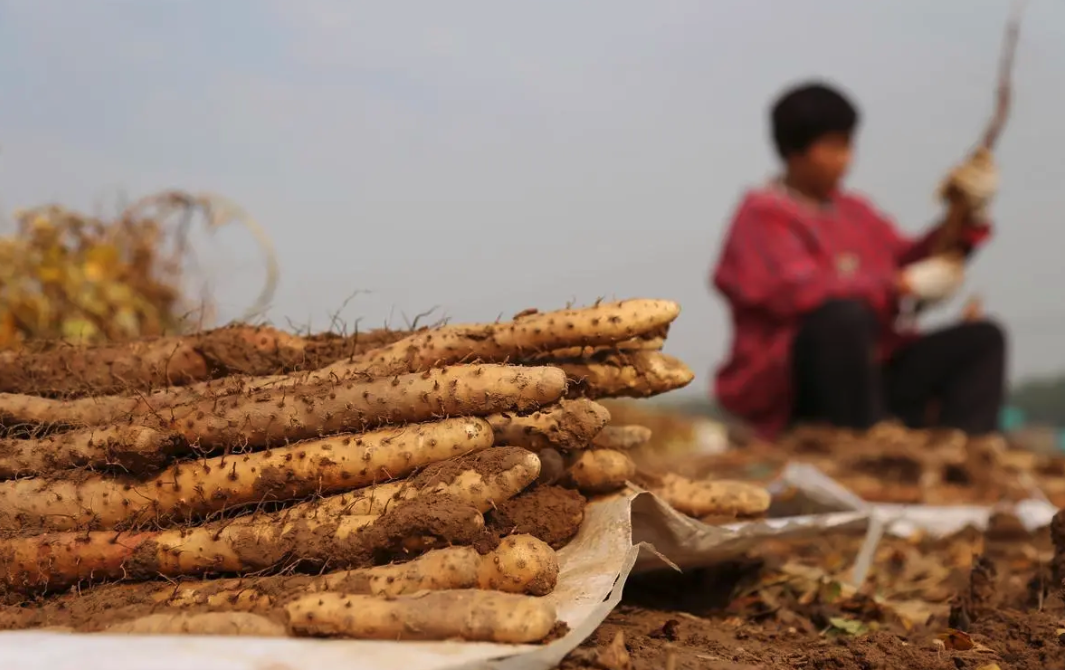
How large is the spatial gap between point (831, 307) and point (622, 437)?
12.1 ft

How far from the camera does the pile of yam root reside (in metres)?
1.84

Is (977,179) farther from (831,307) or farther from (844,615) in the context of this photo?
(844,615)

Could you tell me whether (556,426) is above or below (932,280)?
above

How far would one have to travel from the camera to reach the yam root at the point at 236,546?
75.5 inches

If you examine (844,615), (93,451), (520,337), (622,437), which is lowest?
(844,615)

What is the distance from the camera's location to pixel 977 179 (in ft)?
19.0

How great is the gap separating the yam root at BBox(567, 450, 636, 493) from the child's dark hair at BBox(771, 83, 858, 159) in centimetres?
435

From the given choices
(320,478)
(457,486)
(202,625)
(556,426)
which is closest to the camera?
(202,625)

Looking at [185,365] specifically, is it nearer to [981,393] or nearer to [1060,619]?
[1060,619]

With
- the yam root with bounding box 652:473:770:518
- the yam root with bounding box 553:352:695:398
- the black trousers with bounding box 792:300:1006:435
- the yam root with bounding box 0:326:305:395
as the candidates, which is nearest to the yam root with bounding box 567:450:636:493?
the yam root with bounding box 553:352:695:398

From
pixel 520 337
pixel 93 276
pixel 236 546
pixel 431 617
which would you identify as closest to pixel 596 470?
pixel 520 337

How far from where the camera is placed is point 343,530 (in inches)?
77.1

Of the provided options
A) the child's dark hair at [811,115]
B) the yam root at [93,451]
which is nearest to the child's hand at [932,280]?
the child's dark hair at [811,115]

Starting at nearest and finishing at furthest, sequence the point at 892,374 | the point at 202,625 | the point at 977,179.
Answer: the point at 202,625, the point at 977,179, the point at 892,374
